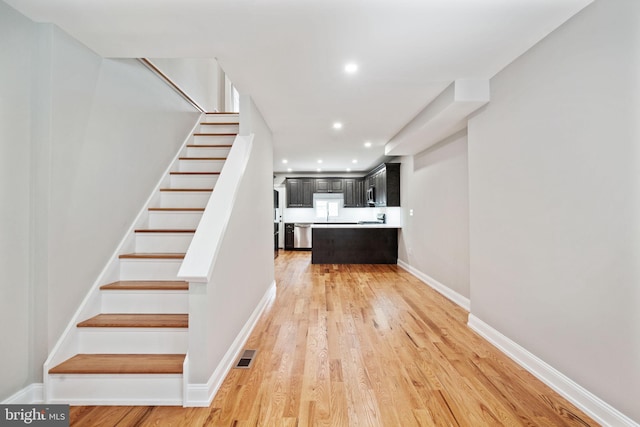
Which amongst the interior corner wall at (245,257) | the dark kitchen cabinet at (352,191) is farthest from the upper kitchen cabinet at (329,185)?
the interior corner wall at (245,257)

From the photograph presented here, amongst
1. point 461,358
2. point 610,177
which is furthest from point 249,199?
point 610,177

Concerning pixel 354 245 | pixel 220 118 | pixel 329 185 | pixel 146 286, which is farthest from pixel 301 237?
pixel 146 286

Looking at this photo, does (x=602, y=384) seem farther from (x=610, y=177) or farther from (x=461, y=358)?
(x=610, y=177)

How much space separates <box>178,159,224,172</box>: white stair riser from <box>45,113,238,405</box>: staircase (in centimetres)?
10

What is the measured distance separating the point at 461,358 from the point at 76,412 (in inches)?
101

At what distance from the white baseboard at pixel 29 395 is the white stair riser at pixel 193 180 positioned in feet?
6.46

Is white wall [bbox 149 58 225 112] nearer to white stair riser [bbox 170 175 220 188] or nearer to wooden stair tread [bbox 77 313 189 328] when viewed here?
white stair riser [bbox 170 175 220 188]

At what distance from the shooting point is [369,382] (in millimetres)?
1945

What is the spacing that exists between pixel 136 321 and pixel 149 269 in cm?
51

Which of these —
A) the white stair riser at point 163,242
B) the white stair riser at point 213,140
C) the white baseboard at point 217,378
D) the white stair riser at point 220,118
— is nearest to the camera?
the white baseboard at point 217,378

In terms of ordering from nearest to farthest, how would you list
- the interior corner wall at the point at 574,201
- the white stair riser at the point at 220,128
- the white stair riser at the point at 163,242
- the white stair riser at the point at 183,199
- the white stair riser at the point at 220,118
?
the interior corner wall at the point at 574,201 < the white stair riser at the point at 163,242 < the white stair riser at the point at 183,199 < the white stair riser at the point at 220,128 < the white stair riser at the point at 220,118

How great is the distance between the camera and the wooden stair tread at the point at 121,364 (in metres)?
1.72

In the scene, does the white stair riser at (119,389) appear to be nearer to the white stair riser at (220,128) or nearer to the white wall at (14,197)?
the white wall at (14,197)

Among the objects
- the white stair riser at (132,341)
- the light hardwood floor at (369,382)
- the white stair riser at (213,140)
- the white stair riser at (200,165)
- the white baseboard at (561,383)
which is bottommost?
the light hardwood floor at (369,382)
